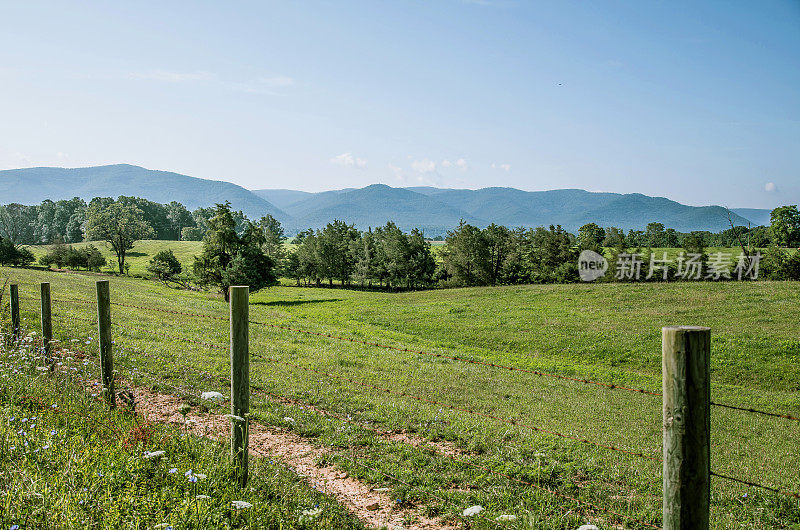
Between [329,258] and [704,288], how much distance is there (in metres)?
58.5

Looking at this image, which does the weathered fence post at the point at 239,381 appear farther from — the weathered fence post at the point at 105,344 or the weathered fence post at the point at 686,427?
the weathered fence post at the point at 686,427

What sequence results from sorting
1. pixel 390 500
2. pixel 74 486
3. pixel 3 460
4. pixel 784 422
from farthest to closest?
pixel 784 422 < pixel 390 500 < pixel 3 460 < pixel 74 486

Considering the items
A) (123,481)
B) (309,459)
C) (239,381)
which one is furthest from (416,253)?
(123,481)

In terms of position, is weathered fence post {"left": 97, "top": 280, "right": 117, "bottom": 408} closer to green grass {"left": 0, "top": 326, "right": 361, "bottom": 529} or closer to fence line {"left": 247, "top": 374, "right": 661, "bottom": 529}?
green grass {"left": 0, "top": 326, "right": 361, "bottom": 529}

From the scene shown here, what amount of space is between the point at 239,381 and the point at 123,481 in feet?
4.40

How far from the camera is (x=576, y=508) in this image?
5457 millimetres

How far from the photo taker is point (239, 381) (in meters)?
5.00

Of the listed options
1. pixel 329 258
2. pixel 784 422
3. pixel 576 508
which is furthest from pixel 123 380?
pixel 329 258

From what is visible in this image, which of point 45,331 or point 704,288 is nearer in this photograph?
point 45,331

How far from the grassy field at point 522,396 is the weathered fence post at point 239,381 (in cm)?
164

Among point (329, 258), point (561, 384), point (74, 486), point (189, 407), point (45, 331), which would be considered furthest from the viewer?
point (329, 258)

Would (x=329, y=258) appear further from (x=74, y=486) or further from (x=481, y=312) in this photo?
(x=74, y=486)

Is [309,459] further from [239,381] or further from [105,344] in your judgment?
[105,344]

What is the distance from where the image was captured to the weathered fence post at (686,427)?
2857 millimetres
